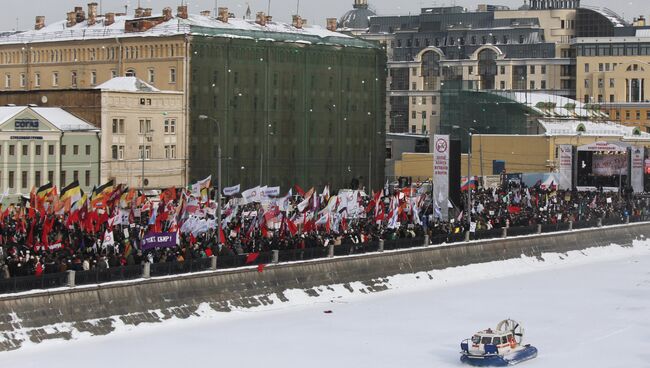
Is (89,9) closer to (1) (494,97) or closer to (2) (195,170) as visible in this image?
(2) (195,170)

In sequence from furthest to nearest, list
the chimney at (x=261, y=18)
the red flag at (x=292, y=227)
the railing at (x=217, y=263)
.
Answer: the chimney at (x=261, y=18) → the red flag at (x=292, y=227) → the railing at (x=217, y=263)

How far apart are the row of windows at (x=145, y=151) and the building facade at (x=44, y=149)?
1.66 m

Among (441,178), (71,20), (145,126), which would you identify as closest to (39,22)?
(71,20)

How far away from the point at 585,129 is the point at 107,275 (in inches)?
3359

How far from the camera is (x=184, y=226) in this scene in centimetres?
6109

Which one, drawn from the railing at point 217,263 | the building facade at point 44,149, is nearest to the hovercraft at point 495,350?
the railing at point 217,263

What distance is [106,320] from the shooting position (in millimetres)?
53438

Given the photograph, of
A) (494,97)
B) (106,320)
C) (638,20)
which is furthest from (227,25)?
(638,20)

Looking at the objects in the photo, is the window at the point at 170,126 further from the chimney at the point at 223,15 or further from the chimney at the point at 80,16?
the chimney at the point at 80,16

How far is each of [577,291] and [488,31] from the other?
114255 mm

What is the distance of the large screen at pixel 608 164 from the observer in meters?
109

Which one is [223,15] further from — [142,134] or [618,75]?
[618,75]

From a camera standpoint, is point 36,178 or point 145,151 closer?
point 36,178

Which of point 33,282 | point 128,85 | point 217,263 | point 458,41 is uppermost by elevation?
point 458,41
